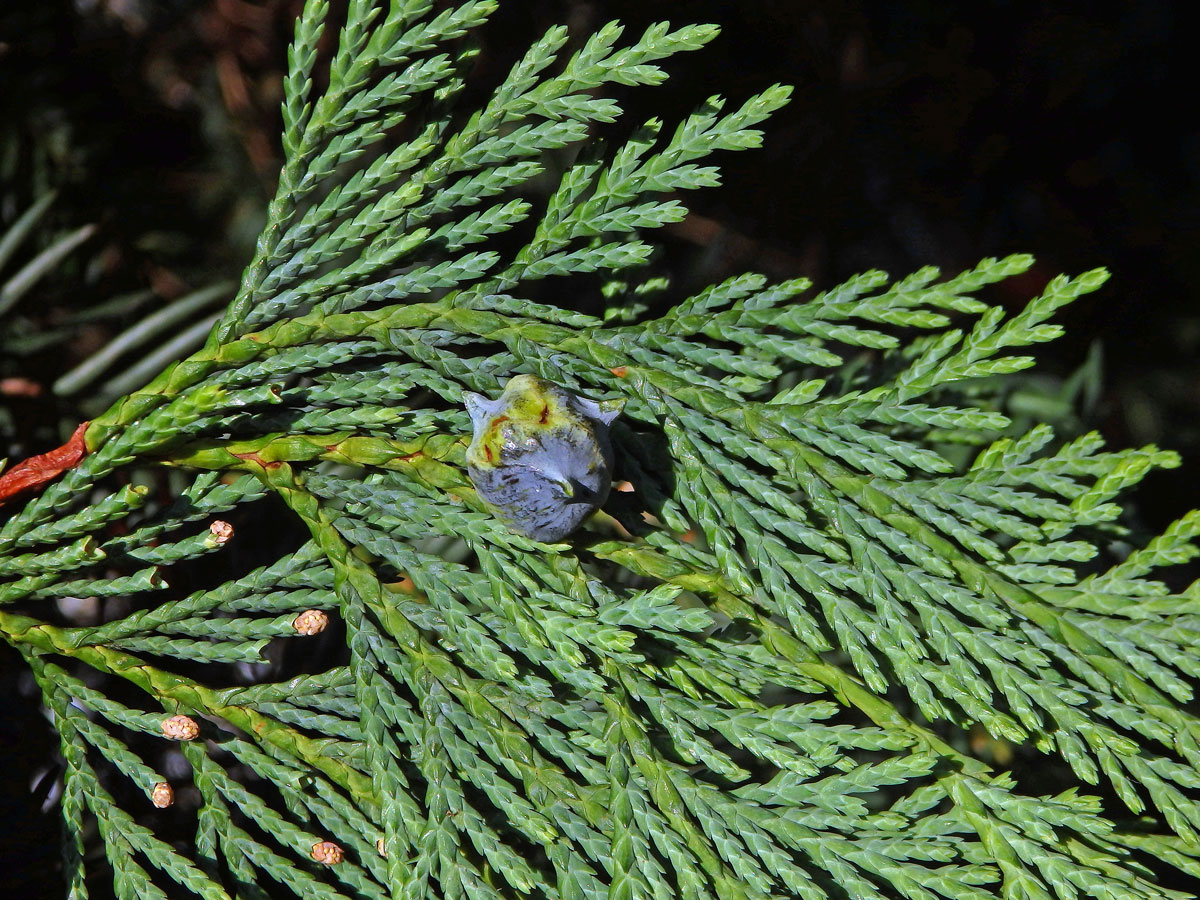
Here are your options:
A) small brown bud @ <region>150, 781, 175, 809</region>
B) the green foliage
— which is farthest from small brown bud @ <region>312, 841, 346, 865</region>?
small brown bud @ <region>150, 781, 175, 809</region>

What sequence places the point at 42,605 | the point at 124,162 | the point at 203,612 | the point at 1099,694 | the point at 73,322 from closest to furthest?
the point at 1099,694, the point at 203,612, the point at 42,605, the point at 73,322, the point at 124,162

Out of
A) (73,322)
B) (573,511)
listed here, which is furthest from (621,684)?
(73,322)

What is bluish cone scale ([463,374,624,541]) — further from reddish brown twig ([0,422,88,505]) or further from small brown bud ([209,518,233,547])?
reddish brown twig ([0,422,88,505])

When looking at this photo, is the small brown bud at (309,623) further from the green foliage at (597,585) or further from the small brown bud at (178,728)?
the small brown bud at (178,728)

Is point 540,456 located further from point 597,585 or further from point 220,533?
point 220,533

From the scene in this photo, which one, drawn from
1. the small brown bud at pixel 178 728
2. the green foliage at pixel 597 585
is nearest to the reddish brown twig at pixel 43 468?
the green foliage at pixel 597 585

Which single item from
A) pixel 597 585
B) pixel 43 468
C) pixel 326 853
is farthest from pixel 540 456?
pixel 43 468

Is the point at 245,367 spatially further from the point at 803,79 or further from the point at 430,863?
the point at 803,79
